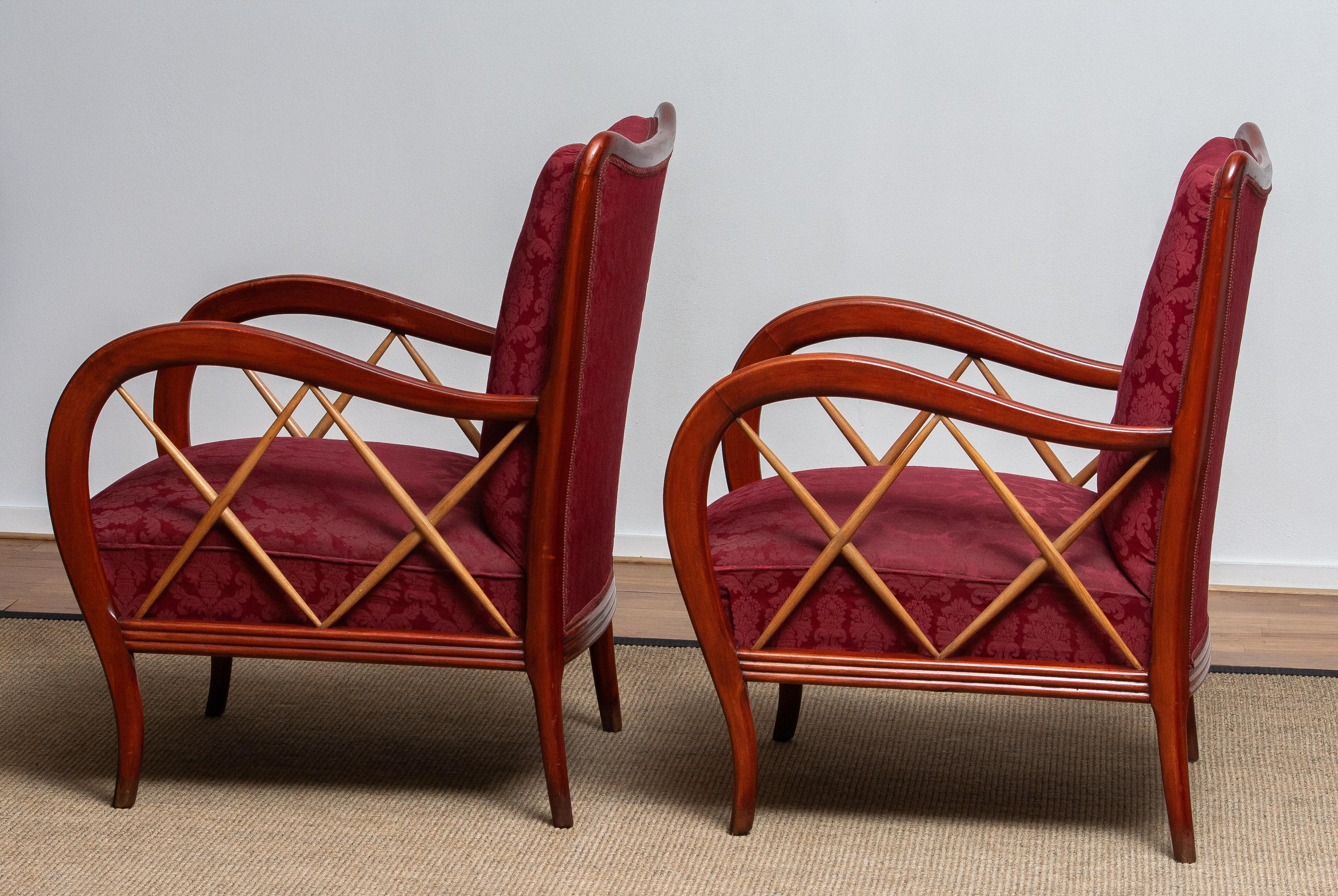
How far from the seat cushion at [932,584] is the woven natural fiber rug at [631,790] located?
294 mm

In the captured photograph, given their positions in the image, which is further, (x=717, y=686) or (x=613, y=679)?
(x=613, y=679)

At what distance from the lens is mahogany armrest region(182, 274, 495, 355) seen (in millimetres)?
2215

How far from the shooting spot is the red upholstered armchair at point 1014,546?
162 cm

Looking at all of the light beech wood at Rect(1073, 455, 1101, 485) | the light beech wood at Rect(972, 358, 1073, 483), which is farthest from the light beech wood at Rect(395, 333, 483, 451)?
the light beech wood at Rect(1073, 455, 1101, 485)

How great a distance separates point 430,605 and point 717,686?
401 mm

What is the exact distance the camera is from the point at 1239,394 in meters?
2.97

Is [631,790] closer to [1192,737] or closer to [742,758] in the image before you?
[742,758]

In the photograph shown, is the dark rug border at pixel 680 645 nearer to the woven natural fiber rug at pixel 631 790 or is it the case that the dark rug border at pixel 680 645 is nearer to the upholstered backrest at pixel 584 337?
the woven natural fiber rug at pixel 631 790

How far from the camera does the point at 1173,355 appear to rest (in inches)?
64.3

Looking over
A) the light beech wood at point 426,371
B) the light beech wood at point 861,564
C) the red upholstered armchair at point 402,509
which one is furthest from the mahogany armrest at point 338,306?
the light beech wood at point 861,564

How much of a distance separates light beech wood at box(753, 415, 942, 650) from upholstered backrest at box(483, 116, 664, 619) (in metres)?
0.29

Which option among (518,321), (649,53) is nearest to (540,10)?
(649,53)

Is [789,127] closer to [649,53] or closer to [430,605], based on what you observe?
[649,53]

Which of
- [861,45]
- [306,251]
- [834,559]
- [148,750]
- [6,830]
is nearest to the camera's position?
[834,559]
